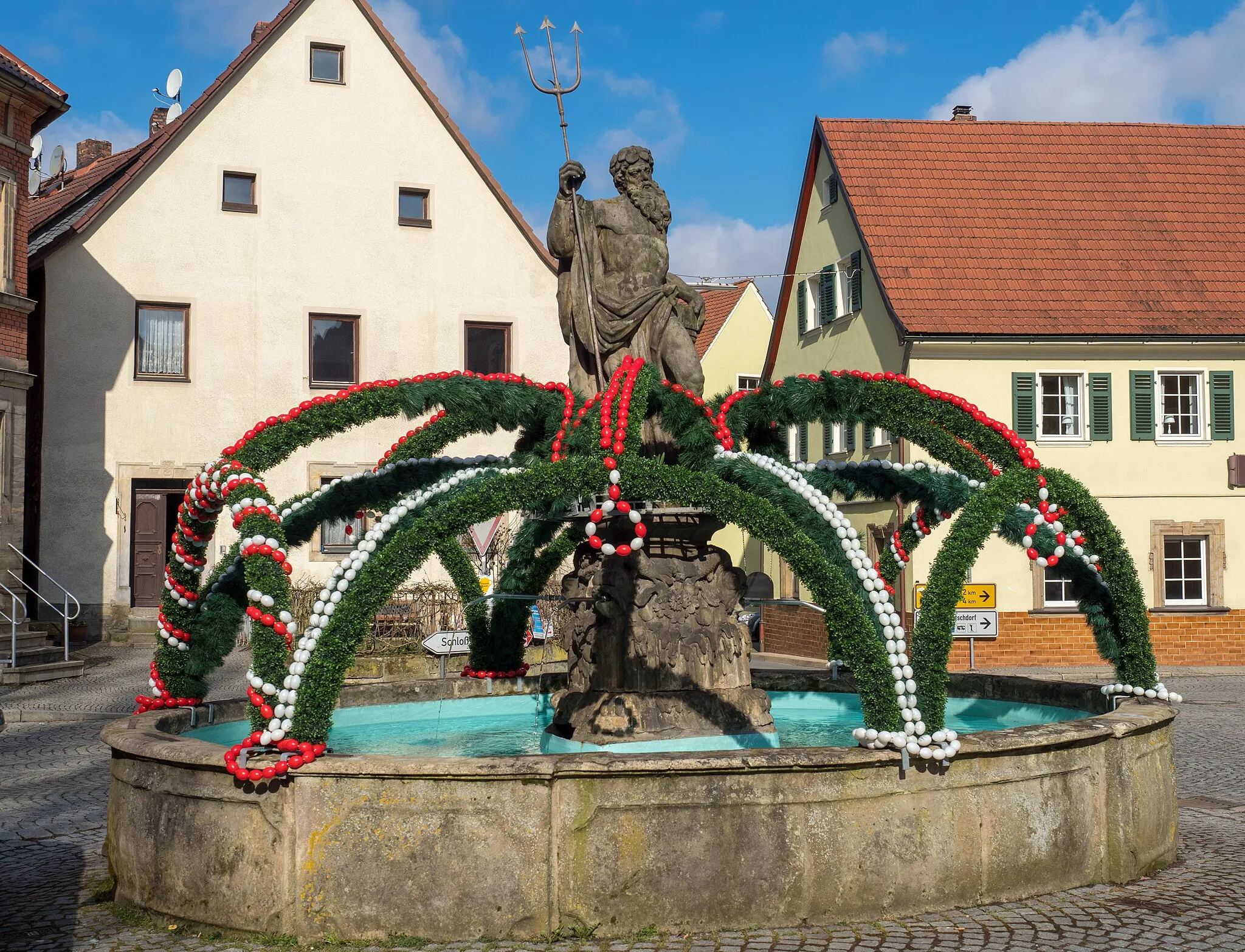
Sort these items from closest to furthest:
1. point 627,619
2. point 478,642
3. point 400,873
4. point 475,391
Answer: point 400,873, point 475,391, point 627,619, point 478,642

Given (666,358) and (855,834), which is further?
(666,358)

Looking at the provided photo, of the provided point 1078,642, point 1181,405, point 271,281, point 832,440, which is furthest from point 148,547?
point 1181,405

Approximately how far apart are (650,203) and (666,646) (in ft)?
9.03

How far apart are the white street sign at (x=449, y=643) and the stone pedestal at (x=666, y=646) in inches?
168

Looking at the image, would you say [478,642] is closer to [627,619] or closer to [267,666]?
[627,619]

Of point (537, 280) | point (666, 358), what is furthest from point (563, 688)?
point (537, 280)

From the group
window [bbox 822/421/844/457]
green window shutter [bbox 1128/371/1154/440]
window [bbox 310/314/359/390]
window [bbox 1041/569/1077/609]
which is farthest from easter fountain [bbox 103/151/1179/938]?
window [bbox 822/421/844/457]

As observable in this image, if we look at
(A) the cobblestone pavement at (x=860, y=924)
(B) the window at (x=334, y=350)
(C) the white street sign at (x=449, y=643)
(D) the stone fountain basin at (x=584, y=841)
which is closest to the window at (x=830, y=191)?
(B) the window at (x=334, y=350)

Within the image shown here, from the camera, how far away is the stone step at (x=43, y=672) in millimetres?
18031

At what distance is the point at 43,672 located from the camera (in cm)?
1875

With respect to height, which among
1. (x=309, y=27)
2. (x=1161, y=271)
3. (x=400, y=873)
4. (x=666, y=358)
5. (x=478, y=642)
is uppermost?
(x=309, y=27)

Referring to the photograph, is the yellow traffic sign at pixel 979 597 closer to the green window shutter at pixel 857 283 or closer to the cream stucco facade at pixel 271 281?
the green window shutter at pixel 857 283

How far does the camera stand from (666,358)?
844 centimetres

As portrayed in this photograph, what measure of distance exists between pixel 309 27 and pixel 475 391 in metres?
19.9
